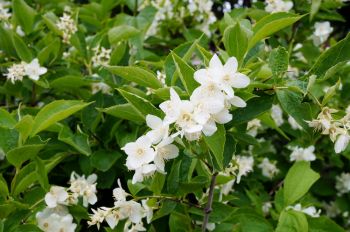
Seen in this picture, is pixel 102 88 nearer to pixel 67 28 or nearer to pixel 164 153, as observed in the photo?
pixel 67 28

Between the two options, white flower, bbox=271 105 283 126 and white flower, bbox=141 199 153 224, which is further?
white flower, bbox=271 105 283 126

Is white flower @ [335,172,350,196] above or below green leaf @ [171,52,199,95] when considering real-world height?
below

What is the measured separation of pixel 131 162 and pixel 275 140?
2.36m

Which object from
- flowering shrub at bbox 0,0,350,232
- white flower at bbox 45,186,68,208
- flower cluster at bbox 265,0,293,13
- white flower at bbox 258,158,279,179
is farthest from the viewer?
white flower at bbox 258,158,279,179

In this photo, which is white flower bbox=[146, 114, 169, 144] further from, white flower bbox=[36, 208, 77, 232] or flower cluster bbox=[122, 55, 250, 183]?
white flower bbox=[36, 208, 77, 232]

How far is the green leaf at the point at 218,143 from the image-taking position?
48.9 inches

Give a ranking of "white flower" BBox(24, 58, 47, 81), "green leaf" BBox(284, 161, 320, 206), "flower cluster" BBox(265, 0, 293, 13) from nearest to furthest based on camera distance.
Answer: "green leaf" BBox(284, 161, 320, 206)
"white flower" BBox(24, 58, 47, 81)
"flower cluster" BBox(265, 0, 293, 13)

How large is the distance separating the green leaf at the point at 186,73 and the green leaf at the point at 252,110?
0.16 meters

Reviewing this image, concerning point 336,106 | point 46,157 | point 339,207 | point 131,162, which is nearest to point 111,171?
point 46,157

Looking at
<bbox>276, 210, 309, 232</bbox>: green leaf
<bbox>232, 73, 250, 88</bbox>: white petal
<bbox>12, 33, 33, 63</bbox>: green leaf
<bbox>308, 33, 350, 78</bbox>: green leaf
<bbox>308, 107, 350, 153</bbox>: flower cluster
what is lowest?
<bbox>276, 210, 309, 232</bbox>: green leaf

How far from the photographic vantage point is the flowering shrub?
4.34 ft

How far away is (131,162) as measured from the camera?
133cm

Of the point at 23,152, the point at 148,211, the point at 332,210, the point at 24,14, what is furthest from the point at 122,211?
the point at 332,210

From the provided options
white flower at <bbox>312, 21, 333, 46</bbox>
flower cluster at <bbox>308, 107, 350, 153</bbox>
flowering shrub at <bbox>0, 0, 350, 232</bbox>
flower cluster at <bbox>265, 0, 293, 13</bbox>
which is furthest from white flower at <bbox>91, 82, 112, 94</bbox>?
white flower at <bbox>312, 21, 333, 46</bbox>
